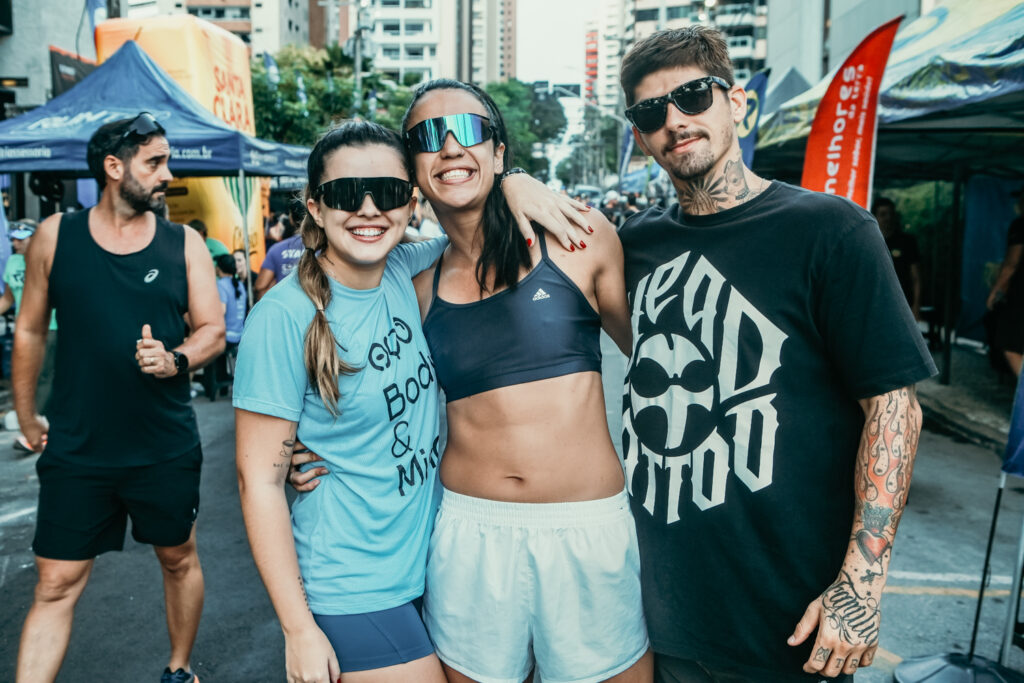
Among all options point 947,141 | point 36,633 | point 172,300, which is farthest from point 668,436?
point 947,141

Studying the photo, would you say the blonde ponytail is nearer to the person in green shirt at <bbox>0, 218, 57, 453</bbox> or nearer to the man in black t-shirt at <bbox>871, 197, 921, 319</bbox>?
the person in green shirt at <bbox>0, 218, 57, 453</bbox>

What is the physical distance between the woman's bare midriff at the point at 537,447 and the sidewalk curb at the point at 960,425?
19.7 feet

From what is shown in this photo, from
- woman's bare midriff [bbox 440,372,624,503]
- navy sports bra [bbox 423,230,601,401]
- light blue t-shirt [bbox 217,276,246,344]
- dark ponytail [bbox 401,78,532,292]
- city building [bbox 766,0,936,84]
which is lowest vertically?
light blue t-shirt [bbox 217,276,246,344]

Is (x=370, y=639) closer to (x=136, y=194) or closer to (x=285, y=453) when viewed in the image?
(x=285, y=453)

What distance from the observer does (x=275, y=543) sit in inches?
77.4

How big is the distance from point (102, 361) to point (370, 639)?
1.66m

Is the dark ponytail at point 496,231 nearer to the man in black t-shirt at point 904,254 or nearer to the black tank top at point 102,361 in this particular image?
the black tank top at point 102,361

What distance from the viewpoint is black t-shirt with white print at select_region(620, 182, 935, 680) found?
1766 millimetres

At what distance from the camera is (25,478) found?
6.34 metres

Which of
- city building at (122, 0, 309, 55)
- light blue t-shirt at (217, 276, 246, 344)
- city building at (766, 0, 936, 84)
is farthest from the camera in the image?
city building at (122, 0, 309, 55)

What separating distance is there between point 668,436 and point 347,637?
3.17 feet

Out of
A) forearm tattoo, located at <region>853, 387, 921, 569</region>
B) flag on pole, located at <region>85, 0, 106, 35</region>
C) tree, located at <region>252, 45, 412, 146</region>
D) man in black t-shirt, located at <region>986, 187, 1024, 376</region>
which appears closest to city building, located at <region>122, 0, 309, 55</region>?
tree, located at <region>252, 45, 412, 146</region>

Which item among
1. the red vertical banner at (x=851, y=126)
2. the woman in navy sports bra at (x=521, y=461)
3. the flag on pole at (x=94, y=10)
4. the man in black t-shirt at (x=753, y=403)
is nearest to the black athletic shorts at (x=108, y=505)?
the woman in navy sports bra at (x=521, y=461)

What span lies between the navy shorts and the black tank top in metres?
1.38
